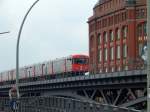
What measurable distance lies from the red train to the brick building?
733 inches

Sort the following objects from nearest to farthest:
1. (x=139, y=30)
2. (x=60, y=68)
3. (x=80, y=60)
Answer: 1. (x=60, y=68)
2. (x=80, y=60)
3. (x=139, y=30)

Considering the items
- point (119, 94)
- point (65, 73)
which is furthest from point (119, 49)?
point (119, 94)

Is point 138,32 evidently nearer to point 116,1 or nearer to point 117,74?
point 116,1

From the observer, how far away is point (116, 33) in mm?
128625

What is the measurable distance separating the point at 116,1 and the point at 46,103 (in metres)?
97.4

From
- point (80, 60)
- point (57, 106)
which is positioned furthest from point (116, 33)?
point (57, 106)

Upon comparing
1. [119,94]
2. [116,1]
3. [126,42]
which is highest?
[116,1]

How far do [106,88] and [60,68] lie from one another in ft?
77.5

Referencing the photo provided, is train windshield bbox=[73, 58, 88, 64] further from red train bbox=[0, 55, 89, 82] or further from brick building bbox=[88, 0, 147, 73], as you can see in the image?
brick building bbox=[88, 0, 147, 73]

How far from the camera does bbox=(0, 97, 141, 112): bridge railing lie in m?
24.6

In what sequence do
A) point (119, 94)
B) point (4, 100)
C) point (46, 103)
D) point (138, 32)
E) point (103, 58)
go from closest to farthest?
point (46, 103)
point (4, 100)
point (119, 94)
point (138, 32)
point (103, 58)

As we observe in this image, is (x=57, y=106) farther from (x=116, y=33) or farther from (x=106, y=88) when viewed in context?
(x=116, y=33)

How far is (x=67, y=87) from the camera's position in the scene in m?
73.3

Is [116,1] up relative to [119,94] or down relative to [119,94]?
up
